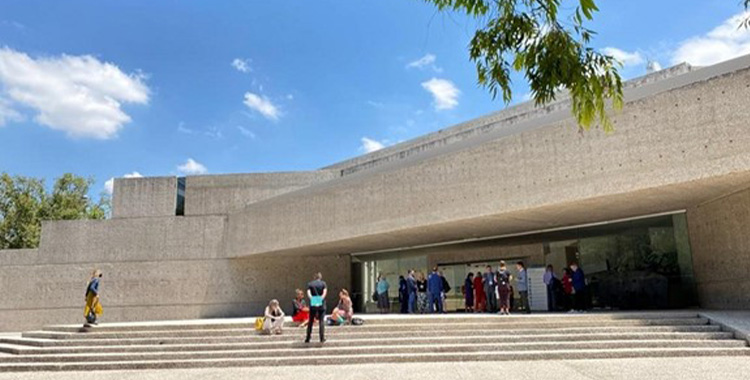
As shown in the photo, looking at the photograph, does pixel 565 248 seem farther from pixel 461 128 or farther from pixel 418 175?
pixel 461 128

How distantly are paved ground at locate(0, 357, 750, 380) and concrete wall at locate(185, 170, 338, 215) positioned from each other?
1030 centimetres

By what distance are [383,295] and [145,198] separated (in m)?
9.73

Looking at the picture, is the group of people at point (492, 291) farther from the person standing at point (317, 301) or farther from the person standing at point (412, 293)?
the person standing at point (317, 301)

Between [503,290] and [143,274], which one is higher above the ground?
[143,274]

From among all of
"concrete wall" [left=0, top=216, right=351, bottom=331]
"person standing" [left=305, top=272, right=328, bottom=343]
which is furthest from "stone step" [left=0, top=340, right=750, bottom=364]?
"concrete wall" [left=0, top=216, right=351, bottom=331]

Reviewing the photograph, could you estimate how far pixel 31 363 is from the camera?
1065 cm

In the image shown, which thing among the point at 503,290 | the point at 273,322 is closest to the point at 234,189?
the point at 273,322

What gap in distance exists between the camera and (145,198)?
20047mm

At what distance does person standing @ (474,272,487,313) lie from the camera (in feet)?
49.2

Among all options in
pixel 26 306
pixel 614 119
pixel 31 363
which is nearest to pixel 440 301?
pixel 614 119

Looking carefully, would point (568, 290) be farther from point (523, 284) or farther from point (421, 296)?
point (421, 296)

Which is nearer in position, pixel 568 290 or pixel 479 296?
pixel 568 290

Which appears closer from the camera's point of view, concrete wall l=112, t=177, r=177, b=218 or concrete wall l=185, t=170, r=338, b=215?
concrete wall l=185, t=170, r=338, b=215

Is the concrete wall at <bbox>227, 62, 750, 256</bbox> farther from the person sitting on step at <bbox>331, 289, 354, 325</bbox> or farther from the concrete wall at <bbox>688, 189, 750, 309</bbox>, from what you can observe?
the person sitting on step at <bbox>331, 289, 354, 325</bbox>
